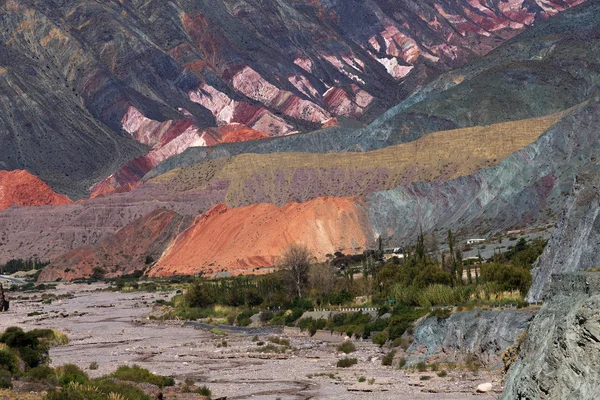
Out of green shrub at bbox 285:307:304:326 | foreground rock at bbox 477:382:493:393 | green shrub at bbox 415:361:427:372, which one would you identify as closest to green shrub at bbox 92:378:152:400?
foreground rock at bbox 477:382:493:393

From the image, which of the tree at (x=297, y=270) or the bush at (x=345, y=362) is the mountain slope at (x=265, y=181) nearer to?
the tree at (x=297, y=270)

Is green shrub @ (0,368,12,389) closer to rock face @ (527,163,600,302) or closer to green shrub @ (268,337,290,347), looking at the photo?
rock face @ (527,163,600,302)

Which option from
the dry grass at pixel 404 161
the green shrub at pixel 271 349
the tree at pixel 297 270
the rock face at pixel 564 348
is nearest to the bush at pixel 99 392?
the rock face at pixel 564 348

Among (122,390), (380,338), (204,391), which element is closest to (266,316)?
(380,338)

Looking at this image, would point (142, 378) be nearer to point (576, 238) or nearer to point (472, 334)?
point (472, 334)

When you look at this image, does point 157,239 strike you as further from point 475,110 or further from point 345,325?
point 345,325

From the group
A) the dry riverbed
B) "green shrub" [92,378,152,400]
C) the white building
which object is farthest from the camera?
the white building

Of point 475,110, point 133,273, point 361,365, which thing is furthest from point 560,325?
point 475,110
